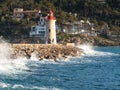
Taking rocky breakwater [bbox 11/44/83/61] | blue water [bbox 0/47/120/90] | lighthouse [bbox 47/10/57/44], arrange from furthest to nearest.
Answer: lighthouse [bbox 47/10/57/44] → rocky breakwater [bbox 11/44/83/61] → blue water [bbox 0/47/120/90]

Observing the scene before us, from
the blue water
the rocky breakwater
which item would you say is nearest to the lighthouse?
the rocky breakwater

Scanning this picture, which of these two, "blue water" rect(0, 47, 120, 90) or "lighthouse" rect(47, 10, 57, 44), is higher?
"blue water" rect(0, 47, 120, 90)

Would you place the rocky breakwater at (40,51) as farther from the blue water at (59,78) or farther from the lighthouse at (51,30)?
the blue water at (59,78)

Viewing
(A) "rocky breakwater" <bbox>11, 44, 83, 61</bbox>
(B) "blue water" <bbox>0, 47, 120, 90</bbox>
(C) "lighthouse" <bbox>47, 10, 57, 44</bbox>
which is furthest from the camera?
(C) "lighthouse" <bbox>47, 10, 57, 44</bbox>

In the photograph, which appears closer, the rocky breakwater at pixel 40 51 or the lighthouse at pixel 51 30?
the rocky breakwater at pixel 40 51

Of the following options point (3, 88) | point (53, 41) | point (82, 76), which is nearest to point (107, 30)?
point (53, 41)

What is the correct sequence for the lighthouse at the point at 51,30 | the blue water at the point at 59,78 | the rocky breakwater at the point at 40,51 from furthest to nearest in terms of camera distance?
the lighthouse at the point at 51,30 → the rocky breakwater at the point at 40,51 → the blue water at the point at 59,78

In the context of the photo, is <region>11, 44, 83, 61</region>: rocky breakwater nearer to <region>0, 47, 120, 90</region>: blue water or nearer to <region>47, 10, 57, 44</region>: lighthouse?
<region>47, 10, 57, 44</region>: lighthouse

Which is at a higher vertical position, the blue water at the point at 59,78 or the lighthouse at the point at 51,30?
the blue water at the point at 59,78

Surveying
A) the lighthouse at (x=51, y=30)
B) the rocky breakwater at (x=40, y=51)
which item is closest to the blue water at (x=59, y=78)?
the rocky breakwater at (x=40, y=51)

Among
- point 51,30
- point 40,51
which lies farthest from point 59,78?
point 51,30

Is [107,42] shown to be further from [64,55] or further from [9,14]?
[64,55]

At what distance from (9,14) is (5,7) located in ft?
12.5

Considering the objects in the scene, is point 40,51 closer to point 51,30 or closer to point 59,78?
point 51,30
